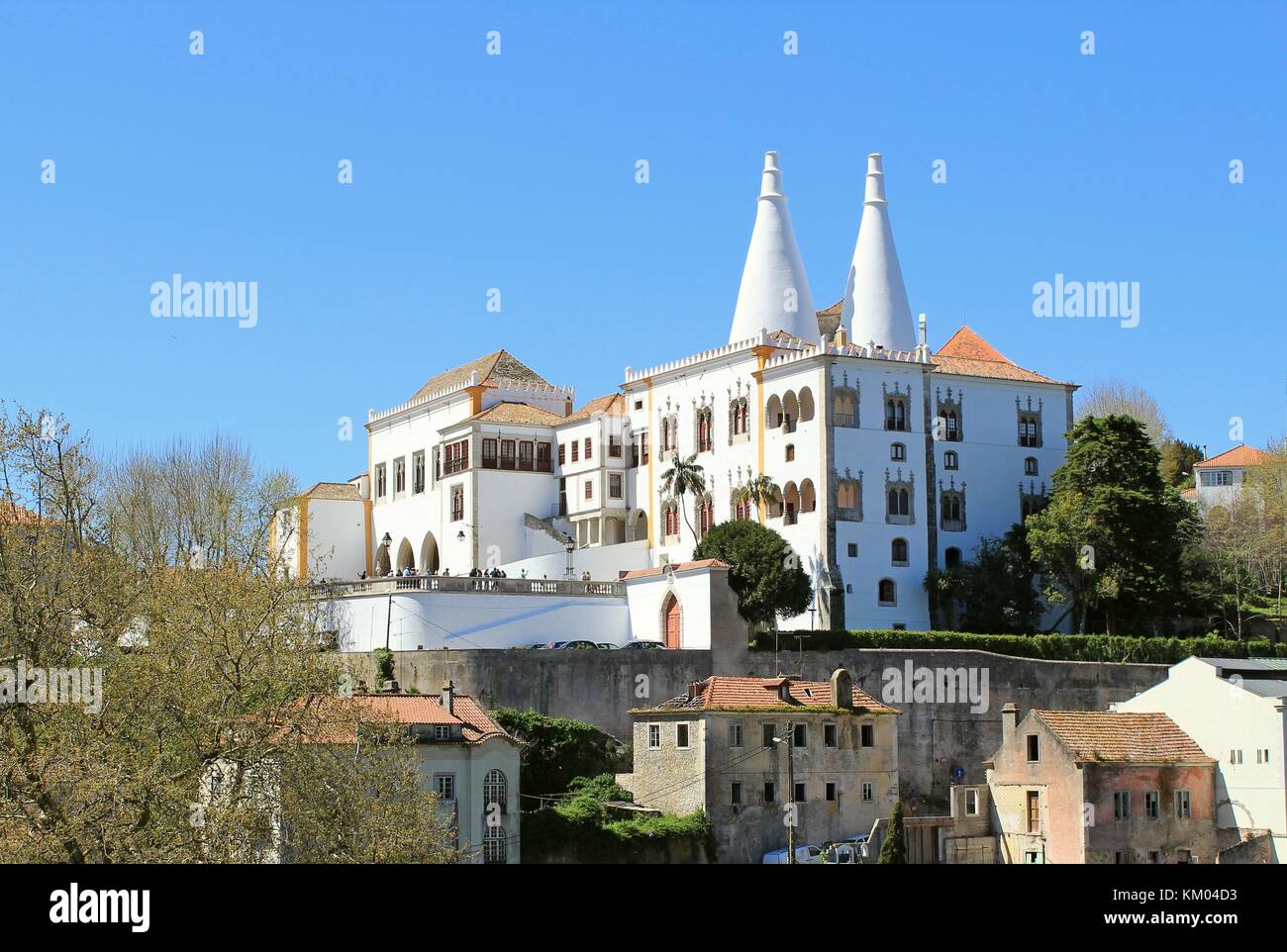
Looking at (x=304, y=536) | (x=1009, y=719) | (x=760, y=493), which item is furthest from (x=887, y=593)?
(x=304, y=536)

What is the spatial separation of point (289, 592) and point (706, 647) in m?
21.8

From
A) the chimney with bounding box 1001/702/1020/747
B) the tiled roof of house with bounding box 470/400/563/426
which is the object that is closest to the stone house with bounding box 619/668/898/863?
the chimney with bounding box 1001/702/1020/747

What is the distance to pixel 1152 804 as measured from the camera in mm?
45719

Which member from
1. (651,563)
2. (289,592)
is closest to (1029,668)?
(651,563)

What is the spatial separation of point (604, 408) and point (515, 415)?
425 centimetres

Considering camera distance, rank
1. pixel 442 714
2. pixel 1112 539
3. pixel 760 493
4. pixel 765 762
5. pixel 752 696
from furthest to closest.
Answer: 1. pixel 760 493
2. pixel 1112 539
3. pixel 752 696
4. pixel 765 762
5. pixel 442 714

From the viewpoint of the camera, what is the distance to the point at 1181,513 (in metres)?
66.1

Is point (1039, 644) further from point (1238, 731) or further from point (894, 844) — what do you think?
point (894, 844)

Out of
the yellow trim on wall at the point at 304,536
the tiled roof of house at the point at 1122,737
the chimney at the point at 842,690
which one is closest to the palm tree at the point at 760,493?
the chimney at the point at 842,690

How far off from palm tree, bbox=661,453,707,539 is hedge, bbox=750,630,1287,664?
11.4m

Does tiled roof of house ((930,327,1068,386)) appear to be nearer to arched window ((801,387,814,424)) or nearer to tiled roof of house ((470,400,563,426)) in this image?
arched window ((801,387,814,424))

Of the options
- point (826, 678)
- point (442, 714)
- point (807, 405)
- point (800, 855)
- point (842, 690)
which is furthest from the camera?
point (807, 405)

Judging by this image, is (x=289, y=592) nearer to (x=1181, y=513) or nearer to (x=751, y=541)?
(x=751, y=541)

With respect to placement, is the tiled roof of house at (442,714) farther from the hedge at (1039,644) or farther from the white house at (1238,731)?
the white house at (1238,731)
